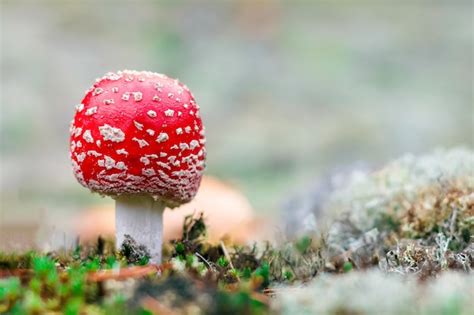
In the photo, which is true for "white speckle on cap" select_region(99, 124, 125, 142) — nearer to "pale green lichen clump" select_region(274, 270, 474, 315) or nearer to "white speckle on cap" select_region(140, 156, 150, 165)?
"white speckle on cap" select_region(140, 156, 150, 165)

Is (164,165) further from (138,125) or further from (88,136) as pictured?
(88,136)

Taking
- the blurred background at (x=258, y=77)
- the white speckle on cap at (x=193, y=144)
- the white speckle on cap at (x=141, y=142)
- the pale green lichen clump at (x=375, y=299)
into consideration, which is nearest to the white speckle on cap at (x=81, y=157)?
the white speckle on cap at (x=141, y=142)

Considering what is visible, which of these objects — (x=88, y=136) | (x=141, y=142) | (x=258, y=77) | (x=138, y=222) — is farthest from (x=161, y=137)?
(x=258, y=77)

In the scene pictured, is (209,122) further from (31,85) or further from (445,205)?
(445,205)

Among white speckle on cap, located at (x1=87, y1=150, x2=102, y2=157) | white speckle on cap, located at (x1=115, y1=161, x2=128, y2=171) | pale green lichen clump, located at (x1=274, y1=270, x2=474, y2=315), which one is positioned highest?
white speckle on cap, located at (x1=87, y1=150, x2=102, y2=157)

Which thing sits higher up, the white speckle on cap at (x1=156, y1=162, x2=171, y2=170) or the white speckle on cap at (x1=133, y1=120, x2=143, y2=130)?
the white speckle on cap at (x1=133, y1=120, x2=143, y2=130)

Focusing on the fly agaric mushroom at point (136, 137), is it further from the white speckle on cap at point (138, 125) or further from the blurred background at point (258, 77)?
the blurred background at point (258, 77)

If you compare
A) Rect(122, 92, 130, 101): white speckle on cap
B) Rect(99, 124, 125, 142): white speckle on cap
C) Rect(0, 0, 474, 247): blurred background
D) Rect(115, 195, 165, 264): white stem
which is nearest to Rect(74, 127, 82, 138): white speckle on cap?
Rect(99, 124, 125, 142): white speckle on cap
